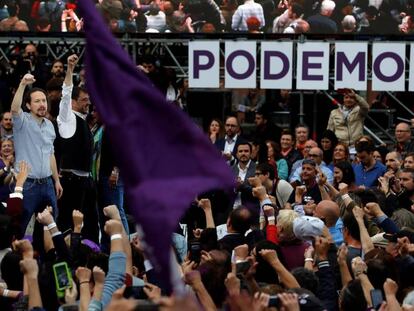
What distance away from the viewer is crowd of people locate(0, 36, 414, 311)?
7.81m

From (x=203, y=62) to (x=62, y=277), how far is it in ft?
37.0

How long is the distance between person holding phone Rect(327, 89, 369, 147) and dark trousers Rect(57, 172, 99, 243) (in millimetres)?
5740

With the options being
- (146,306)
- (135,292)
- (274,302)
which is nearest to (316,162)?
(135,292)

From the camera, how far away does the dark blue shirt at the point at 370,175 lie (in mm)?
15086

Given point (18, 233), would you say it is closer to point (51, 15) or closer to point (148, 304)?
point (148, 304)

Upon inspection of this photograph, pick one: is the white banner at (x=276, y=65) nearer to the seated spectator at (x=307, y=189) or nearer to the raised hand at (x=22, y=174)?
the seated spectator at (x=307, y=189)

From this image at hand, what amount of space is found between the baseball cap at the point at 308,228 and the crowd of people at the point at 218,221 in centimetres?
1

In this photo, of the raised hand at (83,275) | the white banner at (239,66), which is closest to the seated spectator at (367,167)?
the white banner at (239,66)

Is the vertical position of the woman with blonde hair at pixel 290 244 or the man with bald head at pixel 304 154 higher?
the woman with blonde hair at pixel 290 244

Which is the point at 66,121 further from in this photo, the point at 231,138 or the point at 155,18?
the point at 155,18

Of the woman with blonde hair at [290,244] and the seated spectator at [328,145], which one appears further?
the seated spectator at [328,145]

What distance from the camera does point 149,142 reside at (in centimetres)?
489

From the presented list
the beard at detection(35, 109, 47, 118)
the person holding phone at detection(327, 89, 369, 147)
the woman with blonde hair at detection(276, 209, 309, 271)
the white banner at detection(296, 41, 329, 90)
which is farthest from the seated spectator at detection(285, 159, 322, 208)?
the white banner at detection(296, 41, 329, 90)

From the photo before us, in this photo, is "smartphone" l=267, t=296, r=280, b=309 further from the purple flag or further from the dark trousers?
the dark trousers
